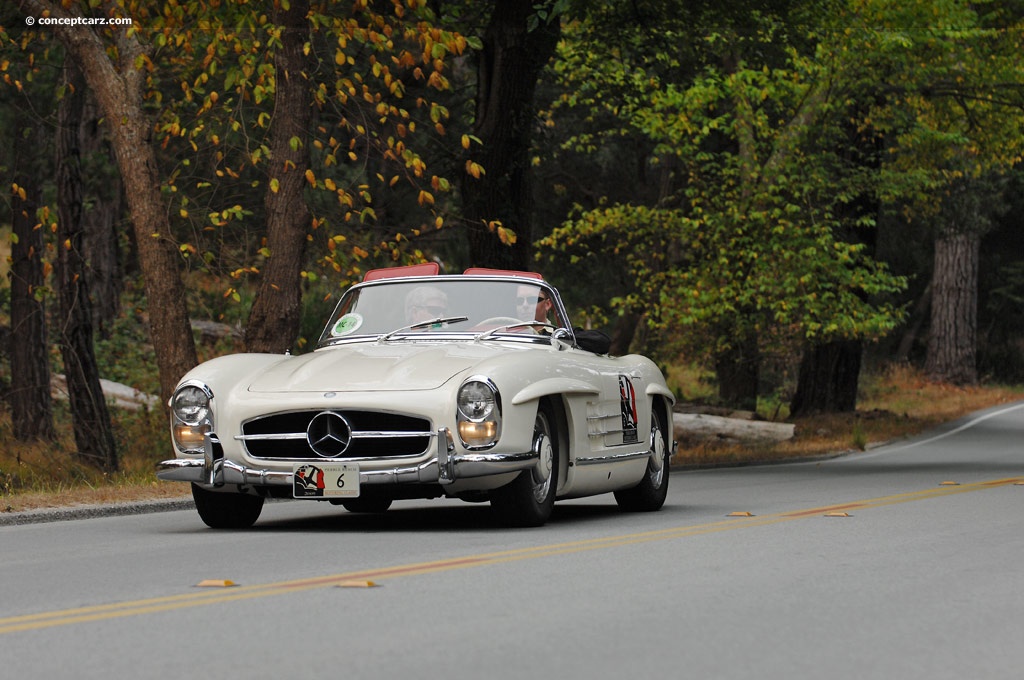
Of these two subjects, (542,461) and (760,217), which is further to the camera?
(760,217)

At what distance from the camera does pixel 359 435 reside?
10461 mm

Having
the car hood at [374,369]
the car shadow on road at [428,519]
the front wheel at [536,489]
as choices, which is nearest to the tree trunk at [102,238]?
the car shadow on road at [428,519]

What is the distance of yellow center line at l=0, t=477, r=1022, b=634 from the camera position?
7.16 meters

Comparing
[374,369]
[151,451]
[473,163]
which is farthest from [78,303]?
[374,369]

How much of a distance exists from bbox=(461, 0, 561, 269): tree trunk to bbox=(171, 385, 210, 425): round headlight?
1076 cm

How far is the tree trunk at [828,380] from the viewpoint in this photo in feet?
107

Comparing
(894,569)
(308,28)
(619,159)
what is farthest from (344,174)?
(894,569)

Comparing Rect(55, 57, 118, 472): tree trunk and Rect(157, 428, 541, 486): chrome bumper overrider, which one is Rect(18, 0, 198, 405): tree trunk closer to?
Rect(55, 57, 118, 472): tree trunk

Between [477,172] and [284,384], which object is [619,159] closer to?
[477,172]

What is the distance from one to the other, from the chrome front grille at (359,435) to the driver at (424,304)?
67.2 inches

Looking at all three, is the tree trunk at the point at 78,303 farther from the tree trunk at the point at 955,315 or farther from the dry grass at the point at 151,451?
the tree trunk at the point at 955,315

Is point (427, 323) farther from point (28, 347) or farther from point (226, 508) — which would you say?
point (28, 347)

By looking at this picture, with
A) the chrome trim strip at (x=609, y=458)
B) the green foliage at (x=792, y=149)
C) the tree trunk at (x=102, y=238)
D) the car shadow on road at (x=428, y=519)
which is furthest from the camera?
the green foliage at (x=792, y=149)

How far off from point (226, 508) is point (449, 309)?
2099 mm
